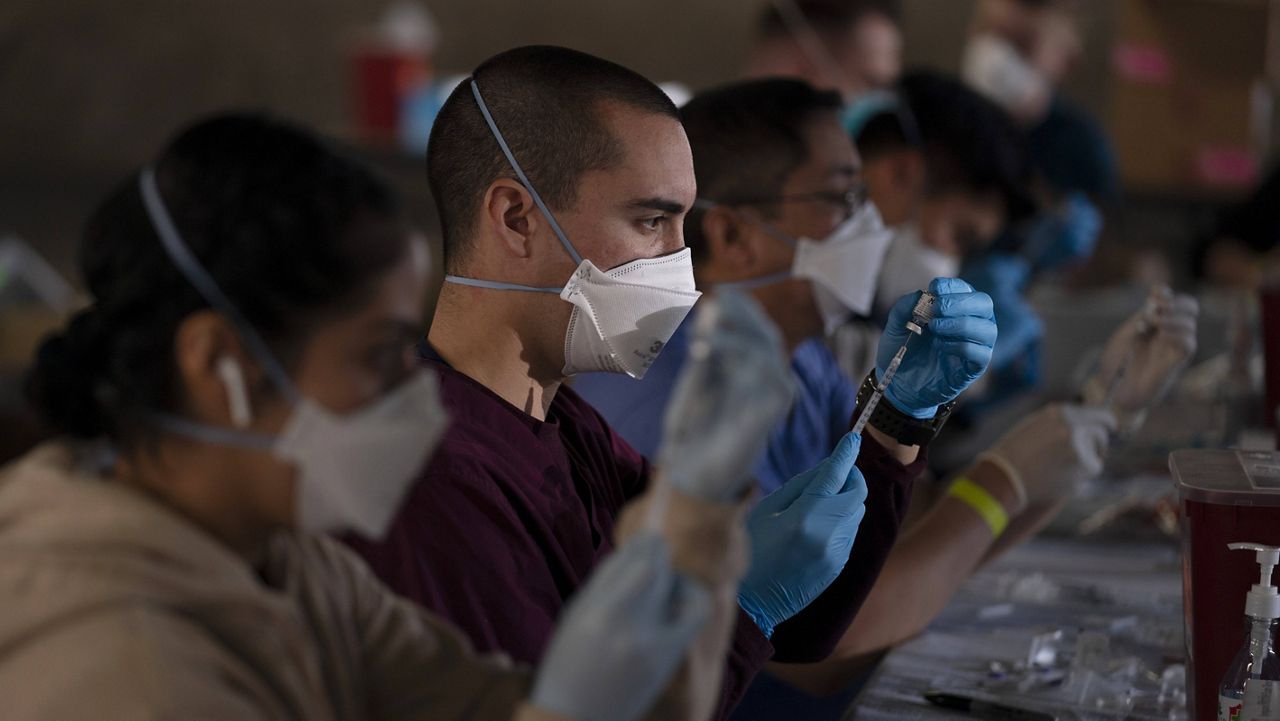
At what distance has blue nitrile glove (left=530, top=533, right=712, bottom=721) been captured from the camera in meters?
0.82

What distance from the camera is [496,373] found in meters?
1.42

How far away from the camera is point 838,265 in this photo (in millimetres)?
2049

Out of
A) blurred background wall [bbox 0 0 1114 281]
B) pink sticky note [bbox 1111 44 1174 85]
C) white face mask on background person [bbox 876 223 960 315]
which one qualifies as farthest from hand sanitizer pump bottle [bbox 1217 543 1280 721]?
pink sticky note [bbox 1111 44 1174 85]

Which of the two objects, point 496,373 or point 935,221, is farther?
point 935,221

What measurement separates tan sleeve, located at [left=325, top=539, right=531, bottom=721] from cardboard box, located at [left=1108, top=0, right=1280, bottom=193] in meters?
4.90

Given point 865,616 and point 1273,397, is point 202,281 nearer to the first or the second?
point 865,616

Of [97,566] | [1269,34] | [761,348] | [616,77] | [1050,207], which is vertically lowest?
[97,566]

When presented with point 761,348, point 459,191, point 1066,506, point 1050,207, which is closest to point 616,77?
point 459,191

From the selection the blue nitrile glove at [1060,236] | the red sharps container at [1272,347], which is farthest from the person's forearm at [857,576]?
the blue nitrile glove at [1060,236]

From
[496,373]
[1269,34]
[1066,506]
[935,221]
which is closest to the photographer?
[496,373]

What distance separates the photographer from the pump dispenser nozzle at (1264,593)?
3.76ft

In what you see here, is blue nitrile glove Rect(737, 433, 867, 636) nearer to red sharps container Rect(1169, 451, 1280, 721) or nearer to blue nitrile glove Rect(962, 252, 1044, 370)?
red sharps container Rect(1169, 451, 1280, 721)

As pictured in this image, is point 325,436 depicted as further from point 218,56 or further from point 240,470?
point 218,56

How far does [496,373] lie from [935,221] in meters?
1.82
